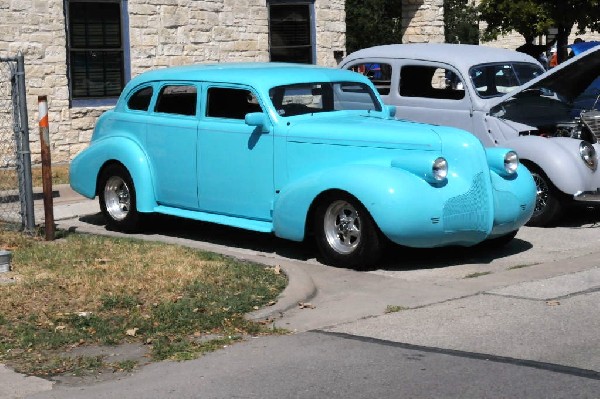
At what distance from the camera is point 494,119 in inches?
492

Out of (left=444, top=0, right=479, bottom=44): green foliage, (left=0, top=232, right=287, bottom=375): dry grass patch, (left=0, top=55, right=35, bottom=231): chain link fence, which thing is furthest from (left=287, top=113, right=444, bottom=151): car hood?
(left=444, top=0, right=479, bottom=44): green foliage

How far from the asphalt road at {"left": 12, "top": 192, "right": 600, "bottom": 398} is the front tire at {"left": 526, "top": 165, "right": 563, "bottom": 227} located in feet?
3.27

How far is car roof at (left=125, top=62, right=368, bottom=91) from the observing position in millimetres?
10477

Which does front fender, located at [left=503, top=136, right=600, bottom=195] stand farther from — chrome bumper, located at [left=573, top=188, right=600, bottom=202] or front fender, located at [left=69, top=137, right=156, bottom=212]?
front fender, located at [left=69, top=137, right=156, bottom=212]

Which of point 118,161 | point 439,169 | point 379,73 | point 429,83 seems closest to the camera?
point 439,169

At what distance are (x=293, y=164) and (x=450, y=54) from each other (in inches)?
171

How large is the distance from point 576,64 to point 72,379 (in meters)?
7.65

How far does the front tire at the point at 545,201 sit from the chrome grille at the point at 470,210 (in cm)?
218

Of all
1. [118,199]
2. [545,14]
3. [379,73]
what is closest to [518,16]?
[545,14]

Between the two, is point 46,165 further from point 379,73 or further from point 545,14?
point 545,14

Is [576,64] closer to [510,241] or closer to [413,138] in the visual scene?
[510,241]

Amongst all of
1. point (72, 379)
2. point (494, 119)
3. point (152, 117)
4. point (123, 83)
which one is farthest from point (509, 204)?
point (123, 83)

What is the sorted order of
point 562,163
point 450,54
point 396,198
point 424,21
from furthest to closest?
1. point 424,21
2. point 450,54
3. point 562,163
4. point 396,198

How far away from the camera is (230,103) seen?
10.6 meters
